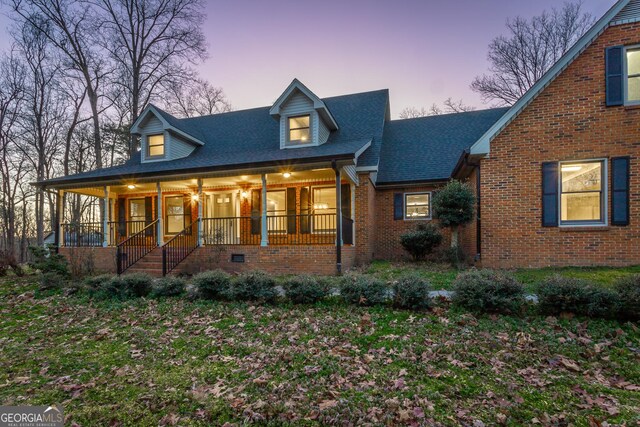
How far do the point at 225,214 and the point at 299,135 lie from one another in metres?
4.85

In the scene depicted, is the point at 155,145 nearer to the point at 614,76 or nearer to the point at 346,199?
the point at 346,199

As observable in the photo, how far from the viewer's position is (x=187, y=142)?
49.4 ft

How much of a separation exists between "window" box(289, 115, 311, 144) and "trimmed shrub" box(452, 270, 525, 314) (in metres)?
9.11

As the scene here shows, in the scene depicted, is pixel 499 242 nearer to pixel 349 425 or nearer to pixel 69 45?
pixel 349 425

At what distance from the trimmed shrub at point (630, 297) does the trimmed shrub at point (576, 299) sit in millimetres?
103

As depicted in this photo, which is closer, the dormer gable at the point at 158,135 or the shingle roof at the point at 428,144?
the shingle roof at the point at 428,144

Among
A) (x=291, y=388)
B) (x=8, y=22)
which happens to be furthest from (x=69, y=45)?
(x=291, y=388)

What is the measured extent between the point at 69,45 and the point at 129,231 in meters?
12.8

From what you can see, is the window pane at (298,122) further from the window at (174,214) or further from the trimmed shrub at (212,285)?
the trimmed shrub at (212,285)

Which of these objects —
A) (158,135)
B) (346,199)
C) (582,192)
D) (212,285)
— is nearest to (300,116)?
(346,199)

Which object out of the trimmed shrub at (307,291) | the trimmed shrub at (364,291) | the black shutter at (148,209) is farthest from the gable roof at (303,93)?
the trimmed shrub at (364,291)

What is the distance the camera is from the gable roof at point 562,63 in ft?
26.6

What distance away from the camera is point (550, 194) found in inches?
341

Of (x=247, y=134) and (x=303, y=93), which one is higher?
(x=303, y=93)
